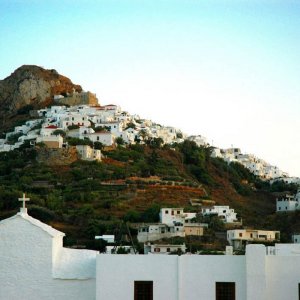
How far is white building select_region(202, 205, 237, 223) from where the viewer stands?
7381 centimetres

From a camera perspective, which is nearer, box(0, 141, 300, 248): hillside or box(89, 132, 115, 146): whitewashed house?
box(0, 141, 300, 248): hillside

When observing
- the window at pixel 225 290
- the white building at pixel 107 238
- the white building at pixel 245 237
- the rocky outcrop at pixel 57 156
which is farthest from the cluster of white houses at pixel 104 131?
the window at pixel 225 290

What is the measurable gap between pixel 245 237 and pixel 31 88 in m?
65.3

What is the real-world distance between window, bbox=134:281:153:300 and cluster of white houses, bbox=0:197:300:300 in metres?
0.03

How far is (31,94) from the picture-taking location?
403ft

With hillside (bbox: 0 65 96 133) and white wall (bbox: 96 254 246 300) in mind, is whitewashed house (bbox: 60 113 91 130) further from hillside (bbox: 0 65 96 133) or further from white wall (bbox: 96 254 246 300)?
white wall (bbox: 96 254 246 300)

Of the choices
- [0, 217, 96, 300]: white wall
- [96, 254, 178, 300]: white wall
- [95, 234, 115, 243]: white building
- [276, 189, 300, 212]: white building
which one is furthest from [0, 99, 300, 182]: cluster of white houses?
[96, 254, 178, 300]: white wall

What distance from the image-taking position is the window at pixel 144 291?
20734 millimetres

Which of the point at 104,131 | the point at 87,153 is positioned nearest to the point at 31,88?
the point at 104,131

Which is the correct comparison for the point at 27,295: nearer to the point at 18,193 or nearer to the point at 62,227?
the point at 62,227

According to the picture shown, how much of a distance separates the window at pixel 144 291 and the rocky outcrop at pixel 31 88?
101 metres

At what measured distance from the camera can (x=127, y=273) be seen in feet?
68.1

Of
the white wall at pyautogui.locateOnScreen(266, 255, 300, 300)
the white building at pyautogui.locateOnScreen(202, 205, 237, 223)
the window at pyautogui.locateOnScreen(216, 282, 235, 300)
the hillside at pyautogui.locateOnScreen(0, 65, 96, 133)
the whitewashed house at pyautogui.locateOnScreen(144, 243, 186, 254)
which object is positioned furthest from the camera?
the hillside at pyautogui.locateOnScreen(0, 65, 96, 133)

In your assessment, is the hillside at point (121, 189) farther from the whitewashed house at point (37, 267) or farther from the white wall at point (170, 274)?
the white wall at point (170, 274)
